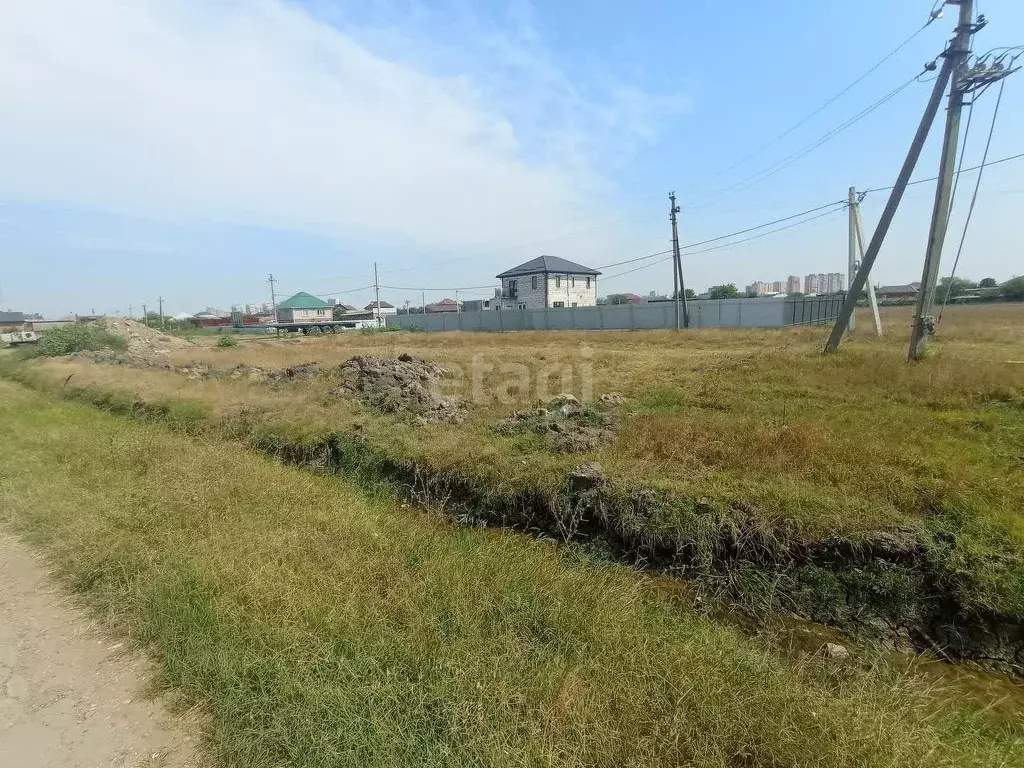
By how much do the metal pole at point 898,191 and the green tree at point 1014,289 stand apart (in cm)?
2774

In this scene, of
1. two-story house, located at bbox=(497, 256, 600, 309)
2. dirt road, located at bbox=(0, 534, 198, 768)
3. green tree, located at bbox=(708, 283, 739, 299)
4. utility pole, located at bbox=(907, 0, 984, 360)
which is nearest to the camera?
dirt road, located at bbox=(0, 534, 198, 768)

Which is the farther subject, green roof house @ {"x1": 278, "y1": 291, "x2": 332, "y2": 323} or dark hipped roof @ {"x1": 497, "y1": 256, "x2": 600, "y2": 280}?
green roof house @ {"x1": 278, "y1": 291, "x2": 332, "y2": 323}

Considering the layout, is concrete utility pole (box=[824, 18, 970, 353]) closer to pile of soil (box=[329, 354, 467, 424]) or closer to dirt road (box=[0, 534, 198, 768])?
pile of soil (box=[329, 354, 467, 424])

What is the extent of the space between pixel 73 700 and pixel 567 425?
5648mm

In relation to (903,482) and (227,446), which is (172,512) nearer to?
(227,446)

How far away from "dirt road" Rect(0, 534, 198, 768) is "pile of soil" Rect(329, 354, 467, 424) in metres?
5.27

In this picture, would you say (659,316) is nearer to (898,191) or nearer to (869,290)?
(869,290)

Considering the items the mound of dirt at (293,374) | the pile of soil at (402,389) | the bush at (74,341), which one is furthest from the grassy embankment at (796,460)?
the bush at (74,341)

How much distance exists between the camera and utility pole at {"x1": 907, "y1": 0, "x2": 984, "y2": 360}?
10.0 meters

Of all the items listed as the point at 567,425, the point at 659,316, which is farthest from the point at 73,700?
the point at 659,316

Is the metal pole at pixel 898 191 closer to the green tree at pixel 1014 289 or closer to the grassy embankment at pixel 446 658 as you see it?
the grassy embankment at pixel 446 658

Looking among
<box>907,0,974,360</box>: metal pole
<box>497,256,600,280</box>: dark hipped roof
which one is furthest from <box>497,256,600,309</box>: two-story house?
<box>907,0,974,360</box>: metal pole

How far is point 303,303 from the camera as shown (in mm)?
69938

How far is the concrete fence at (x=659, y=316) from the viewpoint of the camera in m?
28.4
